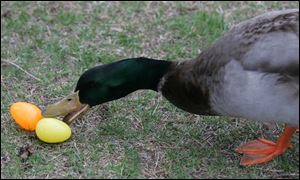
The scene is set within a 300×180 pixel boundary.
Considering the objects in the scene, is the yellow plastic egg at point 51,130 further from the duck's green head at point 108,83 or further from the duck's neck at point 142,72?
the duck's neck at point 142,72

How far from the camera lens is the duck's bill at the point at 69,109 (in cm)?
429

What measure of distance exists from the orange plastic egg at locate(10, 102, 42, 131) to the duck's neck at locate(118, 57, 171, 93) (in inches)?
25.4

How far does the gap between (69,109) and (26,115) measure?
0.30m

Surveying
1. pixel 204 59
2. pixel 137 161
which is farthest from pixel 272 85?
pixel 137 161

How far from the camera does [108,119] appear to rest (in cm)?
470

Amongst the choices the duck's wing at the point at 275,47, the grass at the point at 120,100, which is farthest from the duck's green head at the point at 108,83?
the duck's wing at the point at 275,47

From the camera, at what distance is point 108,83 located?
168 inches

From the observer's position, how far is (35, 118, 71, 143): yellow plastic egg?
4.18 m

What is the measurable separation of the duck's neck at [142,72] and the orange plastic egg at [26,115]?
0.65m

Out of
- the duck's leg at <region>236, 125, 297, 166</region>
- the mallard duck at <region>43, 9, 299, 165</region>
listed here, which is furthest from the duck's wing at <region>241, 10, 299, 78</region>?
the duck's leg at <region>236, 125, 297, 166</region>

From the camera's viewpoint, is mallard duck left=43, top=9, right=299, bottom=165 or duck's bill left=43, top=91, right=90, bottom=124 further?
duck's bill left=43, top=91, right=90, bottom=124

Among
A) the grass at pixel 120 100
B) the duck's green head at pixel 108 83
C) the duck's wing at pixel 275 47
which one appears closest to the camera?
the duck's wing at pixel 275 47

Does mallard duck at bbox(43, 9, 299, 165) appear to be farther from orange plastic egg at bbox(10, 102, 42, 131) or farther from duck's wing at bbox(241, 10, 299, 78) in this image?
orange plastic egg at bbox(10, 102, 42, 131)

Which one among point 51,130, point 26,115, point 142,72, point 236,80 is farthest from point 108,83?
point 236,80
